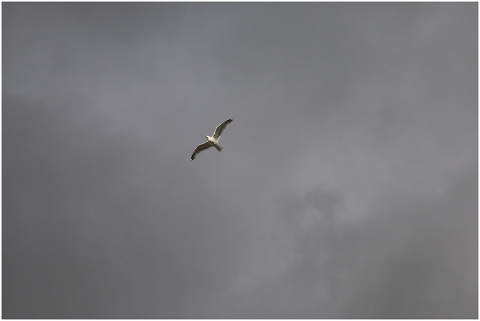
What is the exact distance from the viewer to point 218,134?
→ 238 ft

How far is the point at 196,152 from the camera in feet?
246

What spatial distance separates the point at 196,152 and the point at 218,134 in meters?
5.05
